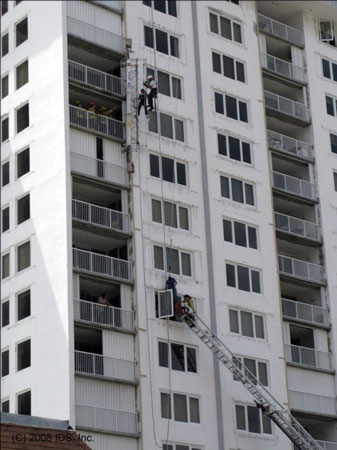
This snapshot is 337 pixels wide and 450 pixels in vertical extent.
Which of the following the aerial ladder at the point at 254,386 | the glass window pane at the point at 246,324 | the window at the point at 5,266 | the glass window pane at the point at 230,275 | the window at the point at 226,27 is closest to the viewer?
the aerial ladder at the point at 254,386

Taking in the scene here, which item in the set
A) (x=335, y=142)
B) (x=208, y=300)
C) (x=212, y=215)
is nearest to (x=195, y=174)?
(x=212, y=215)

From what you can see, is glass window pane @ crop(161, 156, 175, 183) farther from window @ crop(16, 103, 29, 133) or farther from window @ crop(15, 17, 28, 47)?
window @ crop(15, 17, 28, 47)

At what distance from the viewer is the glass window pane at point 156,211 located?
80.3 meters

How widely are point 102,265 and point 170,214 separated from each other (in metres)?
6.52

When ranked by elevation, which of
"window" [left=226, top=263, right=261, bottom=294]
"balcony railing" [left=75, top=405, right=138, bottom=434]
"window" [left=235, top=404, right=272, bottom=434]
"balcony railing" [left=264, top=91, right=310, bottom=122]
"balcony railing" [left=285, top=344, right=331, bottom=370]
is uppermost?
"balcony railing" [left=264, top=91, right=310, bottom=122]

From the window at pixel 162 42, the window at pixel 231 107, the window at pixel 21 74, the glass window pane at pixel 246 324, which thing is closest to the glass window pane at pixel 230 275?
the glass window pane at pixel 246 324

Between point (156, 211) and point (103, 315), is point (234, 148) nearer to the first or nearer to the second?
point (156, 211)

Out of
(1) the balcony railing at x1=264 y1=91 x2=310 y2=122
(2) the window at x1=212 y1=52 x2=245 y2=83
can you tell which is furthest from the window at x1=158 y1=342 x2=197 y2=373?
(1) the balcony railing at x1=264 y1=91 x2=310 y2=122

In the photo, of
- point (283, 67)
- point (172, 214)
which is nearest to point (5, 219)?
point (172, 214)

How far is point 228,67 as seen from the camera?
89.1m

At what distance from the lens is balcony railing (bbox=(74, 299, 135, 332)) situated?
74812 mm

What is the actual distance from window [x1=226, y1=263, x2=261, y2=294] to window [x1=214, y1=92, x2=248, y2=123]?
11.3 metres

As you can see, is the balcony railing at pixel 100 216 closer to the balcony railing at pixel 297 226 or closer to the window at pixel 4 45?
the balcony railing at pixel 297 226

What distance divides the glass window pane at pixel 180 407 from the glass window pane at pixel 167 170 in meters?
14.7
